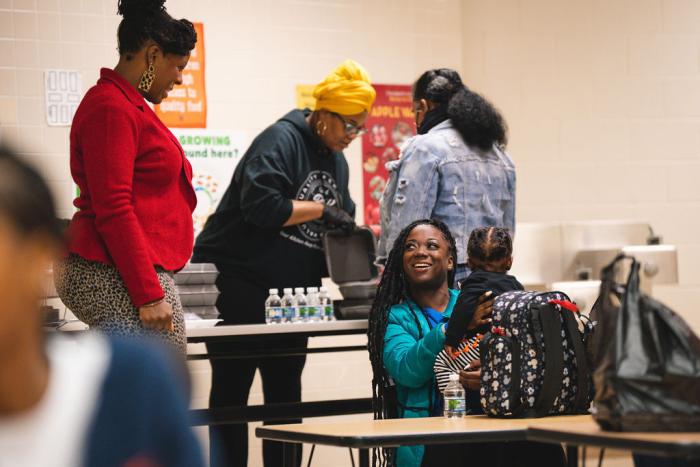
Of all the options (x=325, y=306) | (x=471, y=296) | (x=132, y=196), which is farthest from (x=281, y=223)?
(x=132, y=196)

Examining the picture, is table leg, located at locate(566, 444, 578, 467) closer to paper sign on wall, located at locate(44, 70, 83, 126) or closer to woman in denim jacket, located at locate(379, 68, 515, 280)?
woman in denim jacket, located at locate(379, 68, 515, 280)

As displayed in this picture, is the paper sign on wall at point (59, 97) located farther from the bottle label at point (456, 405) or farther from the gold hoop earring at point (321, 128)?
the bottle label at point (456, 405)

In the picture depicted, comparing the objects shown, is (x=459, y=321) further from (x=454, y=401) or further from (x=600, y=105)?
(x=600, y=105)

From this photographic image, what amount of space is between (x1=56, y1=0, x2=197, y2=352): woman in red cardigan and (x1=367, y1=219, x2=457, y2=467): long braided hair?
0.71 m

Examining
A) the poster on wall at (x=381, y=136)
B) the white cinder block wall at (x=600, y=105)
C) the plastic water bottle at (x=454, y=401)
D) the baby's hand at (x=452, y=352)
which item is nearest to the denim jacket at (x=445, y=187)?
the baby's hand at (x=452, y=352)

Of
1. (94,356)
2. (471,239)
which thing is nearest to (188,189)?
(471,239)

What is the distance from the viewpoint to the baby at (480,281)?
2.75m

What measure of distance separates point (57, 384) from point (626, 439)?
3.50 feet

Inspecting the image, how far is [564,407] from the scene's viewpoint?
246 centimetres

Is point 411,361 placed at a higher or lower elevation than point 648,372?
lower

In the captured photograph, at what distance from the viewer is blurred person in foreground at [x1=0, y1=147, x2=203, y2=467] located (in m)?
0.81

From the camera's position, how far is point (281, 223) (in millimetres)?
3566

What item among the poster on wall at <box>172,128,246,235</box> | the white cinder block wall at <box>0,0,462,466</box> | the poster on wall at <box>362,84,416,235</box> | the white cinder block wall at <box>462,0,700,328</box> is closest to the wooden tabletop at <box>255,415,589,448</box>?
the white cinder block wall at <box>0,0,462,466</box>

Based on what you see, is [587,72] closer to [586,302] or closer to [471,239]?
[586,302]
